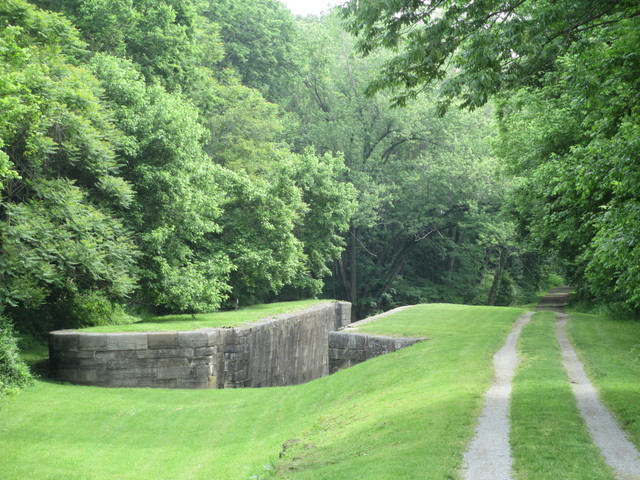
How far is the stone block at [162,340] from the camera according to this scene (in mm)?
16484

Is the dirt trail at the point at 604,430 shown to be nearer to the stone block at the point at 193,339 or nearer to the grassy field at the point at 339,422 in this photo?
the grassy field at the point at 339,422

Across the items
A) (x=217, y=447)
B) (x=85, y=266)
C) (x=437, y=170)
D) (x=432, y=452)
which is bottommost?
(x=217, y=447)

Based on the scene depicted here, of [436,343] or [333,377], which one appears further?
[436,343]

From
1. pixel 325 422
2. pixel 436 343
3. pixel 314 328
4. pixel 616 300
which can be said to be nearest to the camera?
pixel 325 422

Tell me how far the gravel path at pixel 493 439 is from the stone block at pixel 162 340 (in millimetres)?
8432

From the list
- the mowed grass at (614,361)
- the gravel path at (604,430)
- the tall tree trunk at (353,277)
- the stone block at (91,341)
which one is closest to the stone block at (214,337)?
the stone block at (91,341)

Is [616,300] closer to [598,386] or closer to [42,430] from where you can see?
[598,386]

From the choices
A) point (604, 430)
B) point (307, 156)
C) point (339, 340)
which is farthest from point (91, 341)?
point (307, 156)

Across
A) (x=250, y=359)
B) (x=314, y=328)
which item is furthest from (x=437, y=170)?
(x=250, y=359)

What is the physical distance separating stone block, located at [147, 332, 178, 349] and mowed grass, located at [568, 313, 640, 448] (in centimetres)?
1010

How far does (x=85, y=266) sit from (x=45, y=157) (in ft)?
10.4

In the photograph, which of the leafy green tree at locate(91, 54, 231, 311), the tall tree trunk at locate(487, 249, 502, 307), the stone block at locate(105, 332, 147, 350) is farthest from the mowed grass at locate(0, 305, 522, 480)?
the tall tree trunk at locate(487, 249, 502, 307)

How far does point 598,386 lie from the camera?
11203mm

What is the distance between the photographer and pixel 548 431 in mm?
8180
